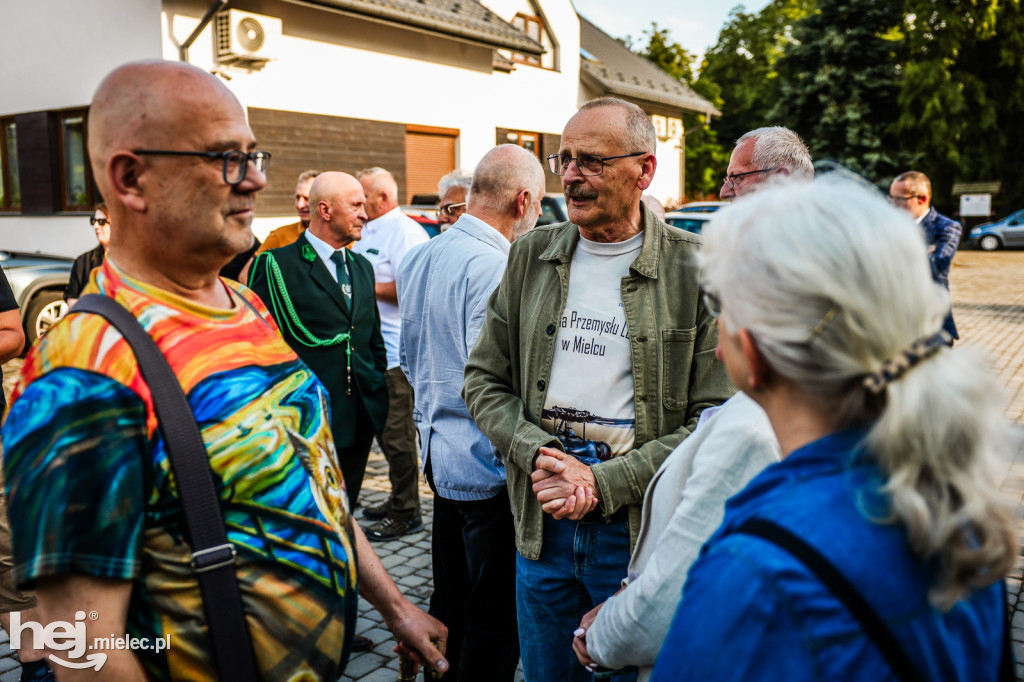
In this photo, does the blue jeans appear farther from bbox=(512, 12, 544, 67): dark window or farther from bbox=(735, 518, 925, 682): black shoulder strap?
bbox=(512, 12, 544, 67): dark window

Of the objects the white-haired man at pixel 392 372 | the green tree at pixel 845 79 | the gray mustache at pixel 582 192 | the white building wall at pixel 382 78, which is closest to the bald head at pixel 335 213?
the white-haired man at pixel 392 372

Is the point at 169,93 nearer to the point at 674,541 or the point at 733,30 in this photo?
the point at 674,541

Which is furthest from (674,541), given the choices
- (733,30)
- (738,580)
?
(733,30)

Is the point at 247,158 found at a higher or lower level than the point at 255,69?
lower

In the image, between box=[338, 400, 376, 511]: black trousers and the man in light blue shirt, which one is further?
box=[338, 400, 376, 511]: black trousers

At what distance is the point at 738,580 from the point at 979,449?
355 mm

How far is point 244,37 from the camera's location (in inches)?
450

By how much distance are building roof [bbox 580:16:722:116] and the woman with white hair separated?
2076 cm

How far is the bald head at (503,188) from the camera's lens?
345 cm

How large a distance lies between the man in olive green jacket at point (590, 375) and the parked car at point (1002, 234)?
109 feet

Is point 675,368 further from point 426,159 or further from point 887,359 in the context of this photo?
point 426,159

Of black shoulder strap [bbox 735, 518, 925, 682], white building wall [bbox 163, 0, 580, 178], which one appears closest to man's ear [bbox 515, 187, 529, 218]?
black shoulder strap [bbox 735, 518, 925, 682]

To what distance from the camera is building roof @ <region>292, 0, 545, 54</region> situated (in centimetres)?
1295

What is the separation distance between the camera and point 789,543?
3.49 ft
